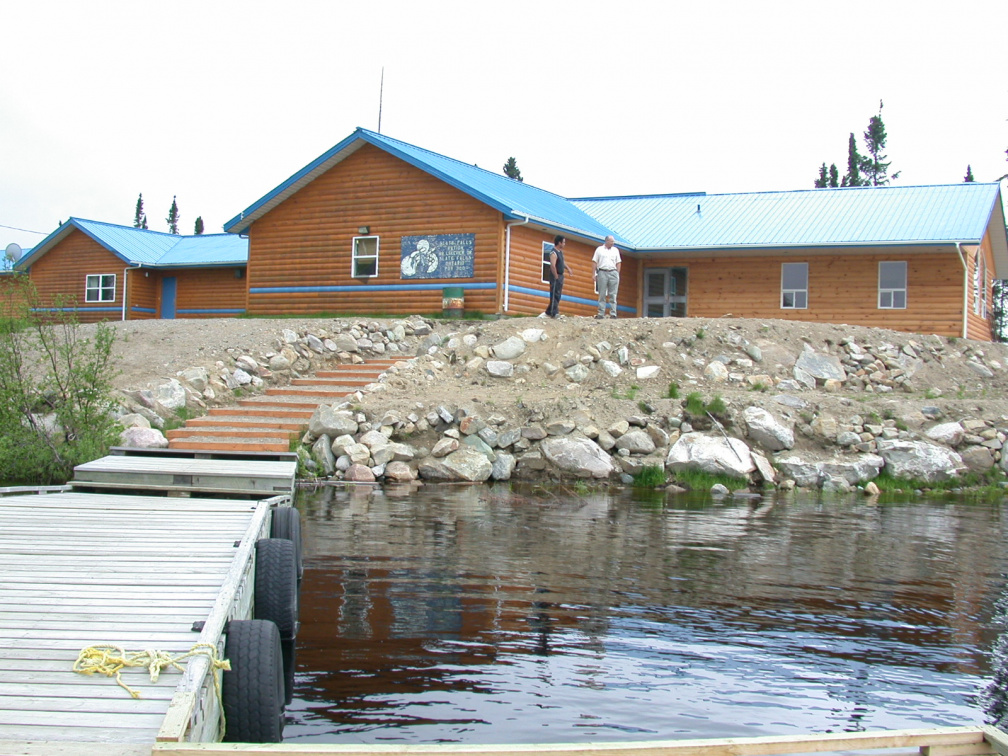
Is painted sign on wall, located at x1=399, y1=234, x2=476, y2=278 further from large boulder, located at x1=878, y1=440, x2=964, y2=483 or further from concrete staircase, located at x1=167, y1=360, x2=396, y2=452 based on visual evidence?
large boulder, located at x1=878, y1=440, x2=964, y2=483

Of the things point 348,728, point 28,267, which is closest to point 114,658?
point 348,728

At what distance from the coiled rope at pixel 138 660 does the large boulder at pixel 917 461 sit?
52.4 ft

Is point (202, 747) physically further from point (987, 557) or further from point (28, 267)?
point (28, 267)

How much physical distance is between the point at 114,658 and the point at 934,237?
24.4 metres

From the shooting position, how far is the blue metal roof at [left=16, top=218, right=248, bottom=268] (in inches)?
1377

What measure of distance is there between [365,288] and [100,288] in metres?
14.8

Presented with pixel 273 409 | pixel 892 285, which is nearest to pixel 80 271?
pixel 273 409

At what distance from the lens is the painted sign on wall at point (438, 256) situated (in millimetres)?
24438

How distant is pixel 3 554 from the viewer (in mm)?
6555

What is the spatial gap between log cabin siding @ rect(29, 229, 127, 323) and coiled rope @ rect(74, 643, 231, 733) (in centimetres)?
3309

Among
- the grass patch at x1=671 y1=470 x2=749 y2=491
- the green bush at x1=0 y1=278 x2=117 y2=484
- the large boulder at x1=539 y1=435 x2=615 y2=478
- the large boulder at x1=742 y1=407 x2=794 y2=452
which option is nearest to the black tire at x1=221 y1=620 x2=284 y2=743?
the green bush at x1=0 y1=278 x2=117 y2=484

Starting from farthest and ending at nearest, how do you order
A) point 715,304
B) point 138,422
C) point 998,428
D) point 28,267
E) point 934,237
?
point 28,267
point 715,304
point 934,237
point 998,428
point 138,422

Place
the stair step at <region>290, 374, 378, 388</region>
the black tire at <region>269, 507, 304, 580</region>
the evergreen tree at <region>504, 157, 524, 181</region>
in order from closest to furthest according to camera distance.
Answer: the black tire at <region>269, 507, 304, 580</region> < the stair step at <region>290, 374, 378, 388</region> < the evergreen tree at <region>504, 157, 524, 181</region>

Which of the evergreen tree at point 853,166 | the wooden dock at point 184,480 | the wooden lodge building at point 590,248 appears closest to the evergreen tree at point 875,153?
the evergreen tree at point 853,166
